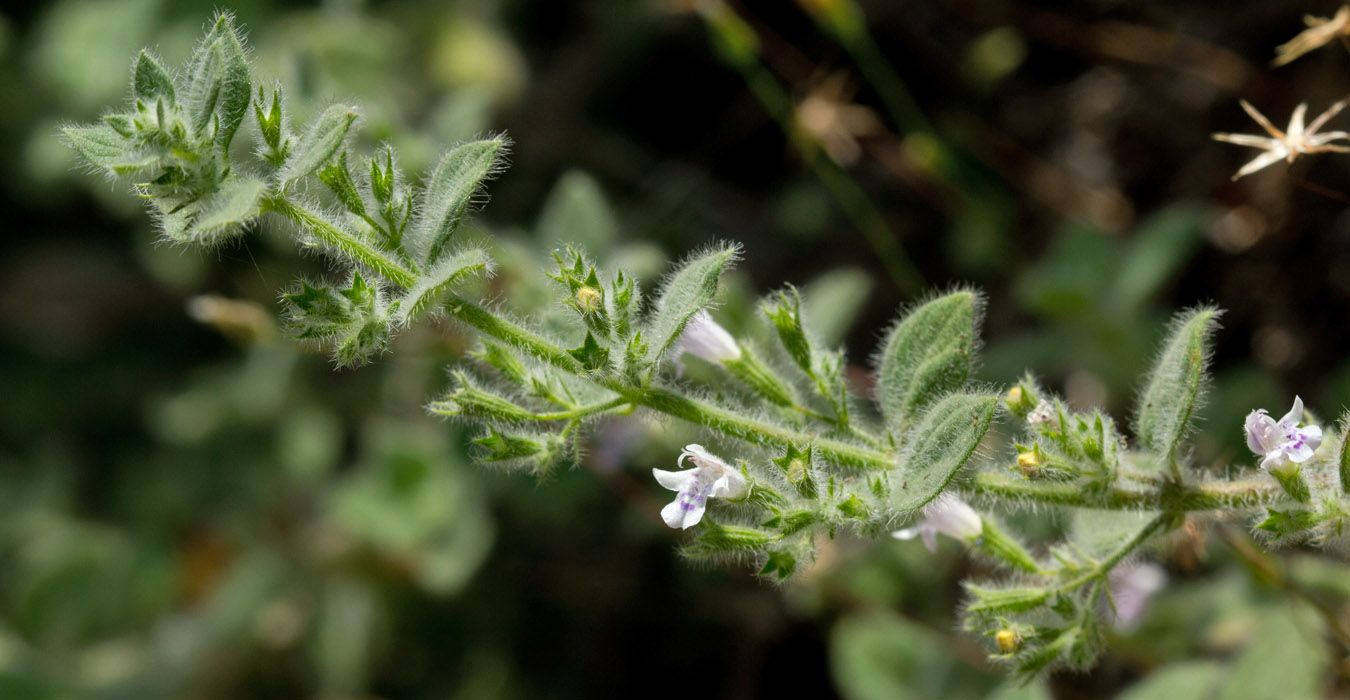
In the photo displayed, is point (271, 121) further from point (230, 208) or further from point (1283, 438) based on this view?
point (1283, 438)

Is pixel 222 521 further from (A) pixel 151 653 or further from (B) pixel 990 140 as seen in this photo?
(B) pixel 990 140

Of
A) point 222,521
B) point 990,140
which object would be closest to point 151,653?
point 222,521

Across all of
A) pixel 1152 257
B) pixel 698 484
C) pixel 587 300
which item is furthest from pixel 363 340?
pixel 1152 257

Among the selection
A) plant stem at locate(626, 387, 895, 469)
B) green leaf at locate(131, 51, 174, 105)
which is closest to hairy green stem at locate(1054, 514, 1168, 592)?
plant stem at locate(626, 387, 895, 469)

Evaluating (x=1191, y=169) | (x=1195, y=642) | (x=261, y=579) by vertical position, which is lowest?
(x=261, y=579)

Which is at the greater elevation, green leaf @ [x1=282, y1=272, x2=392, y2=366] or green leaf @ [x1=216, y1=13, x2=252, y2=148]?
green leaf @ [x1=216, y1=13, x2=252, y2=148]

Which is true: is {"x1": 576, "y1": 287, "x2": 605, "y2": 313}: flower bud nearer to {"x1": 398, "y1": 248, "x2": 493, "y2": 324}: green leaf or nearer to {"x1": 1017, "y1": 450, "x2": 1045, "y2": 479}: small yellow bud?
{"x1": 398, "y1": 248, "x2": 493, "y2": 324}: green leaf
